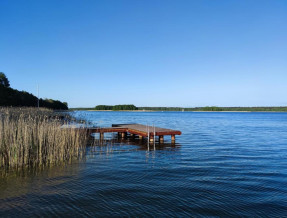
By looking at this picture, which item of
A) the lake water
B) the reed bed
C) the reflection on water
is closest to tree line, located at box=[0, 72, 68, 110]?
the reed bed

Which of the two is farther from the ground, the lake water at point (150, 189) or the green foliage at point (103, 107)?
the green foliage at point (103, 107)

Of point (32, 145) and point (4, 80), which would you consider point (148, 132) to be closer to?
point (32, 145)

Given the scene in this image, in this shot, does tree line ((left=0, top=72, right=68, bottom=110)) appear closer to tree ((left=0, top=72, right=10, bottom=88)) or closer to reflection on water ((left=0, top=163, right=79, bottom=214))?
tree ((left=0, top=72, right=10, bottom=88))

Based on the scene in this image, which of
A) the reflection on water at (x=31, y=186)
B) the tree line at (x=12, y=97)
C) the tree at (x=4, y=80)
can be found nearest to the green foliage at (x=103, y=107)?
the tree line at (x=12, y=97)

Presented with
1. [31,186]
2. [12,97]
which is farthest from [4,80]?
[31,186]

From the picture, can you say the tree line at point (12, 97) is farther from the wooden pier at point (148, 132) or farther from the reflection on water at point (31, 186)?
the reflection on water at point (31, 186)

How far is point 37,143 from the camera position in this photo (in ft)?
26.5

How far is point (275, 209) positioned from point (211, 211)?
5.00ft

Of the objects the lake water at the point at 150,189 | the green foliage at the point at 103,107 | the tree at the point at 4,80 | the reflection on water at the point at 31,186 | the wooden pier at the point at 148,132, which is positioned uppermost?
the tree at the point at 4,80

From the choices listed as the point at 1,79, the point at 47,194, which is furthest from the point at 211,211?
the point at 1,79

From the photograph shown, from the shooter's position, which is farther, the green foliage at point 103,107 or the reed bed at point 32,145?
the green foliage at point 103,107

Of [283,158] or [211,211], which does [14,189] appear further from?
[283,158]

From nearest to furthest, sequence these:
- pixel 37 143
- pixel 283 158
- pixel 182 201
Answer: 1. pixel 182 201
2. pixel 37 143
3. pixel 283 158

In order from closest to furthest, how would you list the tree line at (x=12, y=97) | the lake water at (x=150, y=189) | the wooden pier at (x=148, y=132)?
the lake water at (x=150, y=189) < the wooden pier at (x=148, y=132) < the tree line at (x=12, y=97)
